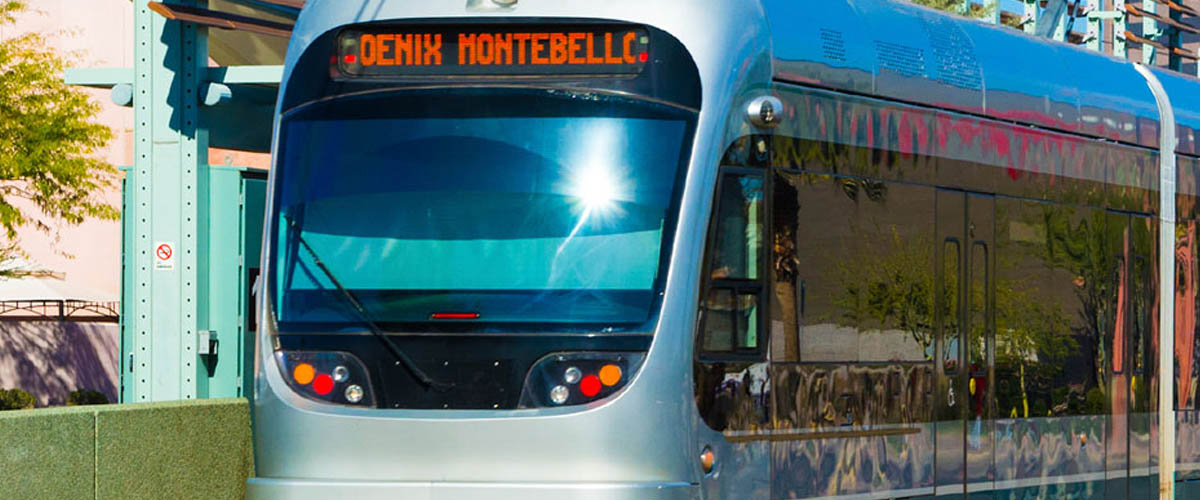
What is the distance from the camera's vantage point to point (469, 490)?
27.9ft

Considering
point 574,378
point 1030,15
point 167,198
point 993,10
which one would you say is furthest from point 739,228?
point 1030,15

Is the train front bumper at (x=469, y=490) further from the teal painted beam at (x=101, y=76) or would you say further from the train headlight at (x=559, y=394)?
the teal painted beam at (x=101, y=76)

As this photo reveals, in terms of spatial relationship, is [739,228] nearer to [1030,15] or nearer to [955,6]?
[955,6]

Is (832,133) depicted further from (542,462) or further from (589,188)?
(542,462)

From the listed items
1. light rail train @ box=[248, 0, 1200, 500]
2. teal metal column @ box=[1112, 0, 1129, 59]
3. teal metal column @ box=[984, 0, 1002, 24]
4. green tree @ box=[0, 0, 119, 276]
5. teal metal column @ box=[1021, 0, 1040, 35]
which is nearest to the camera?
light rail train @ box=[248, 0, 1200, 500]

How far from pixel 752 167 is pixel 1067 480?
3525 millimetres

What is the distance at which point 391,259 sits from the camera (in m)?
8.73

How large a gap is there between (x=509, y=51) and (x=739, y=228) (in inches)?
50.0

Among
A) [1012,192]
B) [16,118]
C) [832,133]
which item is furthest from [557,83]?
[16,118]

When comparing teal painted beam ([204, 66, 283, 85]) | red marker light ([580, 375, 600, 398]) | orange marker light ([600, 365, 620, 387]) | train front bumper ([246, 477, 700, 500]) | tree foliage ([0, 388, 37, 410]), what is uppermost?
teal painted beam ([204, 66, 283, 85])

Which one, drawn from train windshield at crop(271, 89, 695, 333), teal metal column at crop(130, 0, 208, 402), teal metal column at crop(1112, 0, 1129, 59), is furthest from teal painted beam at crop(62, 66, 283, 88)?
teal metal column at crop(1112, 0, 1129, 59)

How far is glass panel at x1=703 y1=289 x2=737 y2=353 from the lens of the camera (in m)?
8.66

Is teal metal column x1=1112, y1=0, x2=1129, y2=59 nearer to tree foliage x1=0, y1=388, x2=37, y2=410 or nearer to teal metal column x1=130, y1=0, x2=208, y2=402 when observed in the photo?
teal metal column x1=130, y1=0, x2=208, y2=402

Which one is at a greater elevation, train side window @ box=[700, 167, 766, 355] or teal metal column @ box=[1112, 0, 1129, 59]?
teal metal column @ box=[1112, 0, 1129, 59]
